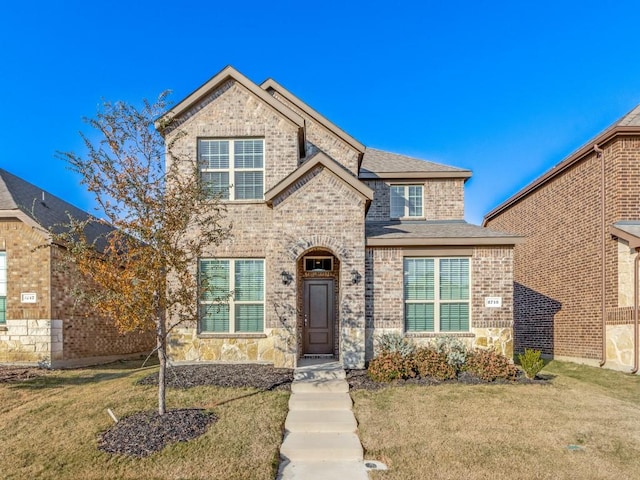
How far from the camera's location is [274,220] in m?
10.4

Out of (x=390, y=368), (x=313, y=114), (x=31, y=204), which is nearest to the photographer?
(x=390, y=368)

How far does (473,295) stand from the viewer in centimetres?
1055

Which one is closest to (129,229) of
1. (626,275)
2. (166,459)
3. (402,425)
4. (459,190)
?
(166,459)

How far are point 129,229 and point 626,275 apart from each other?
1191cm

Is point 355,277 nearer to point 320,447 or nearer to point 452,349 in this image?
point 452,349

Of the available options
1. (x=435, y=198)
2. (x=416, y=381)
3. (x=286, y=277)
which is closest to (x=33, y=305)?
(x=286, y=277)

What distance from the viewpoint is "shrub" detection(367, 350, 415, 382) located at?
9.05m

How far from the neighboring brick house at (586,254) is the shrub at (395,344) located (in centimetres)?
570

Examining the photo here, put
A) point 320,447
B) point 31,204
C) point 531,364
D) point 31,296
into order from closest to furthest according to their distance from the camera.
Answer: point 320,447 → point 531,364 → point 31,296 → point 31,204

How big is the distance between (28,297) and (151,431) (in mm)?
7295

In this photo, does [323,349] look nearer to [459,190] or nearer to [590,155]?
[459,190]

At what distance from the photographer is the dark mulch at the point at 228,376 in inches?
340

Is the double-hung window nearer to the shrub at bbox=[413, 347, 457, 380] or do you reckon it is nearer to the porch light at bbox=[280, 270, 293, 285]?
the porch light at bbox=[280, 270, 293, 285]

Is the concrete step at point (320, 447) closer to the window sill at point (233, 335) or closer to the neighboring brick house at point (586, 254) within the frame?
the window sill at point (233, 335)
